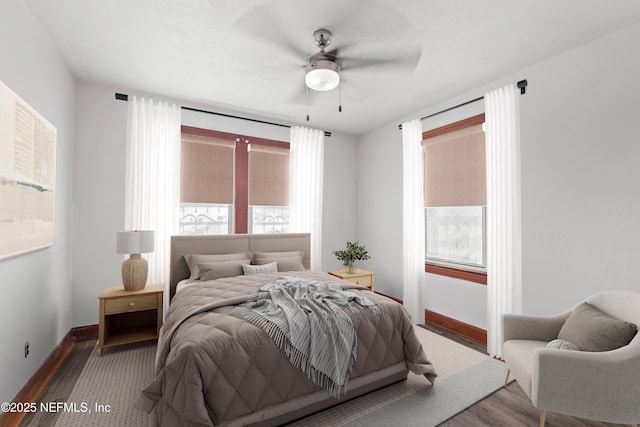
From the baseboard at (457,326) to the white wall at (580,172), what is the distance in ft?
2.14

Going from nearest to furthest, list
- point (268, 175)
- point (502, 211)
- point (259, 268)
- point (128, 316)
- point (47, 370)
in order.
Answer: point (47, 370) → point (502, 211) → point (128, 316) → point (259, 268) → point (268, 175)

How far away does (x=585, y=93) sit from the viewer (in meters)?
2.56

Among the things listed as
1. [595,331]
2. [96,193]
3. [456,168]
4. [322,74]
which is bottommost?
[595,331]

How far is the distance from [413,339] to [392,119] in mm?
3277

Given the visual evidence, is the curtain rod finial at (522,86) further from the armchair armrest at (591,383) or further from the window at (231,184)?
the window at (231,184)

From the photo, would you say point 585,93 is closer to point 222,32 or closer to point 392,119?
point 392,119

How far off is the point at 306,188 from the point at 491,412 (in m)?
3.45

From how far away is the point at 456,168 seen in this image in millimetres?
3721

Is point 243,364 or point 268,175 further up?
point 268,175

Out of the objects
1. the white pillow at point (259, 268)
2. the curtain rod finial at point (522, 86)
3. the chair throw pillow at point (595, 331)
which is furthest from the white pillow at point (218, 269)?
the curtain rod finial at point (522, 86)

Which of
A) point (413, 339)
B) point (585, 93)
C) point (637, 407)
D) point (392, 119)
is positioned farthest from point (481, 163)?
point (637, 407)

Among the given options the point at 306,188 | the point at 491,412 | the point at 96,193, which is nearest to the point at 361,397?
the point at 491,412

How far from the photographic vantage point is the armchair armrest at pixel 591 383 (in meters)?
1.66

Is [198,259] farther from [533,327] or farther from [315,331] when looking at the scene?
[533,327]
